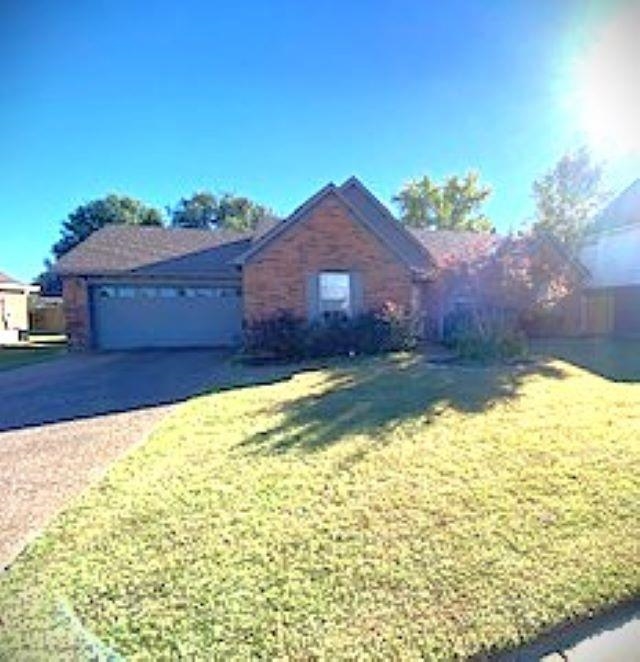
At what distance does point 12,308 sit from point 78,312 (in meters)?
14.5

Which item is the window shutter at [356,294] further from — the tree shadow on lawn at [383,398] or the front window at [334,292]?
the tree shadow on lawn at [383,398]

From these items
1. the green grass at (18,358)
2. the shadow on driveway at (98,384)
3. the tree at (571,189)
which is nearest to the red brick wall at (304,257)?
the shadow on driveway at (98,384)

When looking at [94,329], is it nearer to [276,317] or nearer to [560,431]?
[276,317]

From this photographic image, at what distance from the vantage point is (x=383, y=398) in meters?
10.2

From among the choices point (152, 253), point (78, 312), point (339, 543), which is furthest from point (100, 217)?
point (339, 543)

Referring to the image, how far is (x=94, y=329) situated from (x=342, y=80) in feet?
45.3

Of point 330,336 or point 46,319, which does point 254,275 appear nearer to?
point 330,336

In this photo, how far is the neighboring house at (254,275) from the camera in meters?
18.4

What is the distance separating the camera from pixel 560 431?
7.87 meters

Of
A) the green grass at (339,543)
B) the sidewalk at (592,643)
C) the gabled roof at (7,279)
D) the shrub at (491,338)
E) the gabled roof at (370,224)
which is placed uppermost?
the gabled roof at (370,224)

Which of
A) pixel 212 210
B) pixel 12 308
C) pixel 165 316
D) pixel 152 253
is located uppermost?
pixel 212 210

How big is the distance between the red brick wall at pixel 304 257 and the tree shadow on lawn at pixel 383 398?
468 centimetres

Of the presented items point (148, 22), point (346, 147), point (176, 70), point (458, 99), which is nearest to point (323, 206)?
point (346, 147)

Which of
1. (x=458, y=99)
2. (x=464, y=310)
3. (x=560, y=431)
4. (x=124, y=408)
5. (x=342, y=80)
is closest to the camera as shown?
(x=560, y=431)
